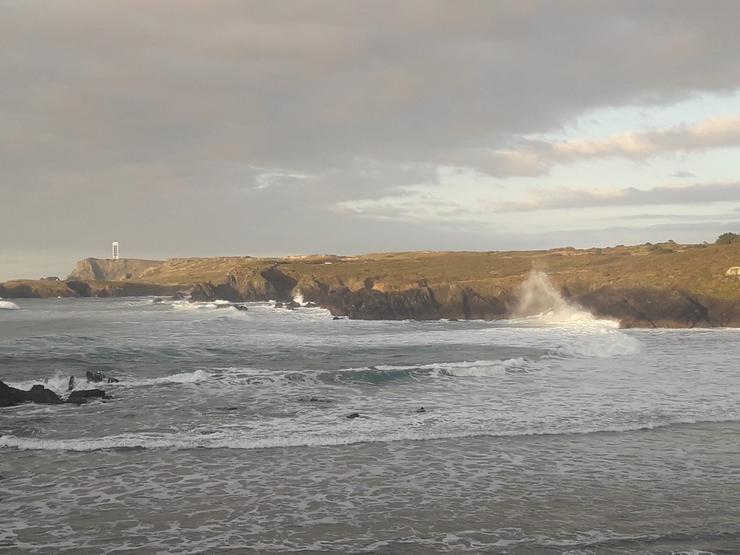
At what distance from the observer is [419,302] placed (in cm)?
5881

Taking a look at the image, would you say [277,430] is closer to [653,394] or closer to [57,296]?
[653,394]

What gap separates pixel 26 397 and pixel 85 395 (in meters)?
1.76

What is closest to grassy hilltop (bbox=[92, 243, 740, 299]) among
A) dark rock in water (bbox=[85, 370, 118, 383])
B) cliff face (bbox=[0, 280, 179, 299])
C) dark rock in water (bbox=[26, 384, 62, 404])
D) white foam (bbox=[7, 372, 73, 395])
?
dark rock in water (bbox=[85, 370, 118, 383])

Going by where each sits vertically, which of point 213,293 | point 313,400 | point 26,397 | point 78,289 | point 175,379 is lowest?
point 313,400

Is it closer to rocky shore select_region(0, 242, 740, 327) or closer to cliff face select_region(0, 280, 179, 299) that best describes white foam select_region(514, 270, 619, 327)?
rocky shore select_region(0, 242, 740, 327)

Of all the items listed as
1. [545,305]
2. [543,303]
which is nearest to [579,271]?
[543,303]

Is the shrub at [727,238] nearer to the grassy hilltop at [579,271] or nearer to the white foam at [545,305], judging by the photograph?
the grassy hilltop at [579,271]

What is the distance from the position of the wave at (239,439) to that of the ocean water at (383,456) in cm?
7

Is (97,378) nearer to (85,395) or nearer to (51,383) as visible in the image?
A: (51,383)

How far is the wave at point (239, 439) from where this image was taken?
16.0m

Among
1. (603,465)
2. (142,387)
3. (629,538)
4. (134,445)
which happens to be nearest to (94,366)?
(142,387)

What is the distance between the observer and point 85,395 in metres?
22.4

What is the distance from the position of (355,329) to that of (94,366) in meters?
22.0

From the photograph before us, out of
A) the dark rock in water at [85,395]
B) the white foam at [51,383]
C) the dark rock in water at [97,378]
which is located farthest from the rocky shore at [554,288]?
the dark rock in water at [85,395]
